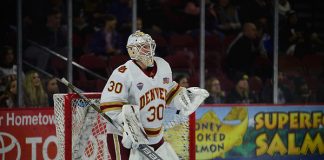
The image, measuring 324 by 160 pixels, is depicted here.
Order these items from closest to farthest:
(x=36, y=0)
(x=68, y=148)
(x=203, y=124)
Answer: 1. (x=68, y=148)
2. (x=36, y=0)
3. (x=203, y=124)

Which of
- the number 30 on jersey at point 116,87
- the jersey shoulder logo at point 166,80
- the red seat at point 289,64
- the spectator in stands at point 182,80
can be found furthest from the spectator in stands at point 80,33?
the number 30 on jersey at point 116,87

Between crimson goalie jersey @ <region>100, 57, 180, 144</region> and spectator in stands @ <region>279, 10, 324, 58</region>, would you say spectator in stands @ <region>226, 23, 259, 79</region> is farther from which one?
crimson goalie jersey @ <region>100, 57, 180, 144</region>

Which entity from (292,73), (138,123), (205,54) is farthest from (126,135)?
(292,73)

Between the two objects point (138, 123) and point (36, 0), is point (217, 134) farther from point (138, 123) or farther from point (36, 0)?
point (138, 123)

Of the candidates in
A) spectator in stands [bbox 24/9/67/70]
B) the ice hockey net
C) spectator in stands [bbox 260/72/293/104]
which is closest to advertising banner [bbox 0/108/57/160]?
spectator in stands [bbox 24/9/67/70]

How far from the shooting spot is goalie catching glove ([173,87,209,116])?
5703 millimetres

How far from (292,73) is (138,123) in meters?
3.72

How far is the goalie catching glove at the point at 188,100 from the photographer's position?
570cm

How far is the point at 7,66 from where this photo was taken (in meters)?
7.06

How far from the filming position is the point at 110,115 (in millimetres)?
5312

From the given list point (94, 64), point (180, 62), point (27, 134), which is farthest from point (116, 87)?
point (180, 62)

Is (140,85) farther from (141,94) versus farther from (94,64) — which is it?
→ (94,64)

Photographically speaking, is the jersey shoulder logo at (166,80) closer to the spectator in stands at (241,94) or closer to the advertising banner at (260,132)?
the advertising banner at (260,132)

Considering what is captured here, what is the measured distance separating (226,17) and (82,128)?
3.44m
